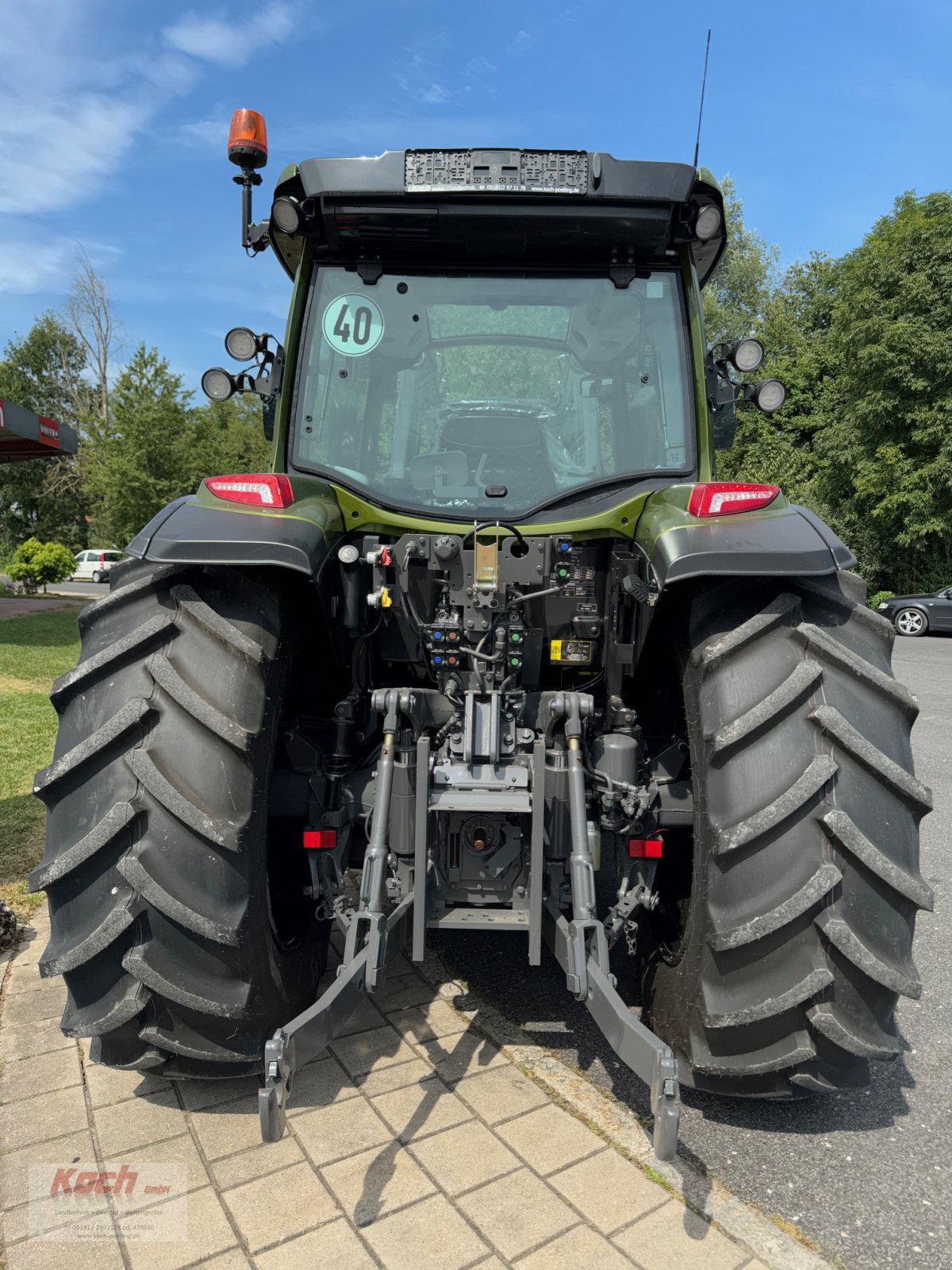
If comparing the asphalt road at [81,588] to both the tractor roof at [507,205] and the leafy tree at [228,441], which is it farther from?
the tractor roof at [507,205]

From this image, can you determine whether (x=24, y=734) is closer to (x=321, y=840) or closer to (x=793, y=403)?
(x=321, y=840)

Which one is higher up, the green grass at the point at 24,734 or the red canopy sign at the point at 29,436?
the red canopy sign at the point at 29,436

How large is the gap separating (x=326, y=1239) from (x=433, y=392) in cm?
263

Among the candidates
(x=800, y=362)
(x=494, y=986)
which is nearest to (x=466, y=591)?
(x=494, y=986)

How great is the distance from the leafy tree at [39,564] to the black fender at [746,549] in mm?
29648

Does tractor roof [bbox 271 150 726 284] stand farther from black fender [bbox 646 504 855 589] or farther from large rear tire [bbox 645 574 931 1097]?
large rear tire [bbox 645 574 931 1097]

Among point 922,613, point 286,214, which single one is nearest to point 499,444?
point 286,214

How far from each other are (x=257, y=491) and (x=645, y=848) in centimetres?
158

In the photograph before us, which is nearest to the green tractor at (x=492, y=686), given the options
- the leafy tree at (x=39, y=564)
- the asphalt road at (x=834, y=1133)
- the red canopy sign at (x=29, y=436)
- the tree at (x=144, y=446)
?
the asphalt road at (x=834, y=1133)

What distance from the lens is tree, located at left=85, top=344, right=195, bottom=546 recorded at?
2339 centimetres

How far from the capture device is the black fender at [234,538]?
2.26m

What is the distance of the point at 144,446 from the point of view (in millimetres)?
23500

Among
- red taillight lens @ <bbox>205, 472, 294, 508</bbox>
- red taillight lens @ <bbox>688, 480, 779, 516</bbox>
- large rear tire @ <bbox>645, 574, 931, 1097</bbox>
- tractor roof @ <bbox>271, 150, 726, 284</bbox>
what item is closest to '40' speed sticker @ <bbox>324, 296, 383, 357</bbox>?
tractor roof @ <bbox>271, 150, 726, 284</bbox>

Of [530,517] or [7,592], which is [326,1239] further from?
[7,592]
